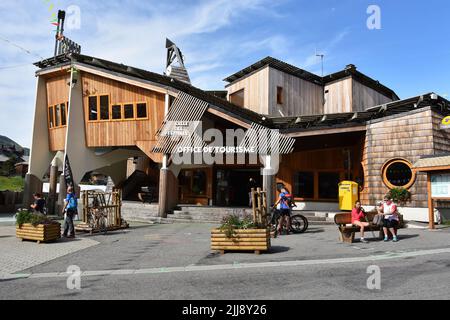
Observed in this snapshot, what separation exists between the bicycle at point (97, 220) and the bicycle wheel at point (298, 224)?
7.30m

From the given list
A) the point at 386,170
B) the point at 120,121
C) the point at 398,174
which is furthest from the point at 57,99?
the point at 398,174

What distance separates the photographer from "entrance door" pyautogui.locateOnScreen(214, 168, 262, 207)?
75.2 feet

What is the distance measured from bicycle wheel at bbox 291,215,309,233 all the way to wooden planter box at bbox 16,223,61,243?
8.28m

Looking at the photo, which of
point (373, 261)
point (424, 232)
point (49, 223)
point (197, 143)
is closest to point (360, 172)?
point (424, 232)

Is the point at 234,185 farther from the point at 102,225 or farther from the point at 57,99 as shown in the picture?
the point at 57,99

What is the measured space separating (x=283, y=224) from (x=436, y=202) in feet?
22.5

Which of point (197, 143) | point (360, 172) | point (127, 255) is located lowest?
point (127, 255)

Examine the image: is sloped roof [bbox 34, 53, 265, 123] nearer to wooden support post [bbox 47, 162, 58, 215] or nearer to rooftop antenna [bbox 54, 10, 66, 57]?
rooftop antenna [bbox 54, 10, 66, 57]

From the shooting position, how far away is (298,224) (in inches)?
527

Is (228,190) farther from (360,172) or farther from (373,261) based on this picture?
(373,261)

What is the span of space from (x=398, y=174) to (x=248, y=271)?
10690 millimetres

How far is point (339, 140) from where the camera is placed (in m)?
18.4
